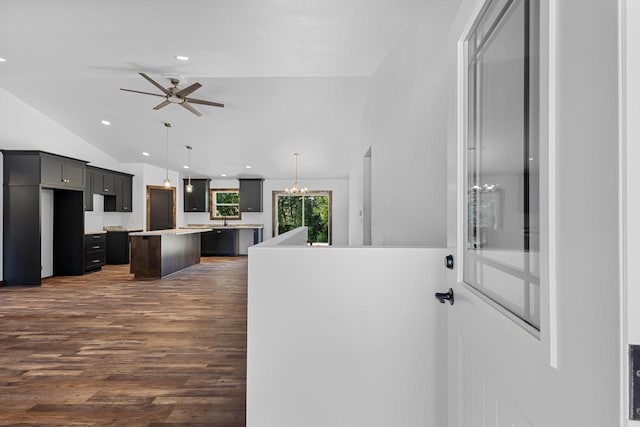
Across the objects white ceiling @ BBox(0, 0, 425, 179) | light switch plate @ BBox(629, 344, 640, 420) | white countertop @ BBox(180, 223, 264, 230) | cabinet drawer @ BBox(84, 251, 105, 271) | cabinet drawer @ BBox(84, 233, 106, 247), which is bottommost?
cabinet drawer @ BBox(84, 251, 105, 271)

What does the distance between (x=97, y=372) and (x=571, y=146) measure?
10.0 feet

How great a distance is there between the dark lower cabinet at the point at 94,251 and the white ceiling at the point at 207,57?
209 cm

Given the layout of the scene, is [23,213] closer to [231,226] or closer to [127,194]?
[127,194]

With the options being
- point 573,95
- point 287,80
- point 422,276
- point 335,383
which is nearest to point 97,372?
point 335,383

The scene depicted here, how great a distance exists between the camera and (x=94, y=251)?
24.0 ft

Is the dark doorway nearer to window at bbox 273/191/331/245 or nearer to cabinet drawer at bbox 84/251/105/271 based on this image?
cabinet drawer at bbox 84/251/105/271

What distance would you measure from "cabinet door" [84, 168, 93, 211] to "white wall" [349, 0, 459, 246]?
6.19m

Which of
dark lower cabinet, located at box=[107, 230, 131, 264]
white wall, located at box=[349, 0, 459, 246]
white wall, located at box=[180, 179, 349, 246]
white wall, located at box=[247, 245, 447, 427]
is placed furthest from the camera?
white wall, located at box=[180, 179, 349, 246]

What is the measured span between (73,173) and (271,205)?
5.19 m

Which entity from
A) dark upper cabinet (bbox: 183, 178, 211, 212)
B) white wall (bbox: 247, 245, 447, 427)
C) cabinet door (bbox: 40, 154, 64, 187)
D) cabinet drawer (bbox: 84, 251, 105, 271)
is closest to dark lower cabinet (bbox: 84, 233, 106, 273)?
cabinet drawer (bbox: 84, 251, 105, 271)

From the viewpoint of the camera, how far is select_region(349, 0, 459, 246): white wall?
2043 mm

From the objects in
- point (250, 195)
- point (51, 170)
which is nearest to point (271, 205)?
point (250, 195)

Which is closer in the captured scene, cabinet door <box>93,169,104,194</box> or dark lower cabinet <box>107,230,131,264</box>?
cabinet door <box>93,169,104,194</box>

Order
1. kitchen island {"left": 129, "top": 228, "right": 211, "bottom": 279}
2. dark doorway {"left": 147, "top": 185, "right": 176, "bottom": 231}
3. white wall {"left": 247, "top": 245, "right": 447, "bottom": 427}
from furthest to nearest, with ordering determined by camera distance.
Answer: dark doorway {"left": 147, "top": 185, "right": 176, "bottom": 231} → kitchen island {"left": 129, "top": 228, "right": 211, "bottom": 279} → white wall {"left": 247, "top": 245, "right": 447, "bottom": 427}
